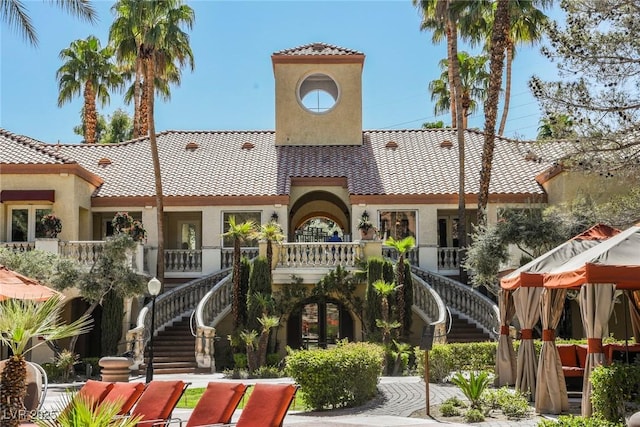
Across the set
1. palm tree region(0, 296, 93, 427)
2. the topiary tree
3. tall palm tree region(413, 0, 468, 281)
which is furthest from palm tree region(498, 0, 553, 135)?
palm tree region(0, 296, 93, 427)

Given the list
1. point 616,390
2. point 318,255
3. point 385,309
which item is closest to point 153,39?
point 318,255

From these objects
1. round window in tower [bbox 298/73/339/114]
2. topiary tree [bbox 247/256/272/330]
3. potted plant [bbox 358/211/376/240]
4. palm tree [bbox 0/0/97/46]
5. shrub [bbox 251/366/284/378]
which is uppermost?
round window in tower [bbox 298/73/339/114]

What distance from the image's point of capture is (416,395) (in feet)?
53.5

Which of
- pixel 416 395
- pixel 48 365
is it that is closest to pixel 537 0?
pixel 416 395

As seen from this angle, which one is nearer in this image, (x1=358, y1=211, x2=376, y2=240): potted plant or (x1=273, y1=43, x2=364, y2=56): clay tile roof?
(x1=358, y1=211, x2=376, y2=240): potted plant

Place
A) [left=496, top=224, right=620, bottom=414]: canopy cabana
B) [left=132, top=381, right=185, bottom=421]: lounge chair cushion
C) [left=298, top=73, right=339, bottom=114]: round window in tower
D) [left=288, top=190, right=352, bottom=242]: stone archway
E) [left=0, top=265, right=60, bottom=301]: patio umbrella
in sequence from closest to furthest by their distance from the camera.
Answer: [left=132, top=381, right=185, bottom=421]: lounge chair cushion < [left=0, top=265, right=60, bottom=301]: patio umbrella < [left=496, top=224, right=620, bottom=414]: canopy cabana < [left=288, top=190, right=352, bottom=242]: stone archway < [left=298, top=73, right=339, bottom=114]: round window in tower

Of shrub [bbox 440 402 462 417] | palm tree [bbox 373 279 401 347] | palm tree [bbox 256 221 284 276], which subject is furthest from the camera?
palm tree [bbox 256 221 284 276]

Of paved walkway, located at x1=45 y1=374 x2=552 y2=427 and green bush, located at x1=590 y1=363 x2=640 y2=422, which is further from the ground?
green bush, located at x1=590 y1=363 x2=640 y2=422

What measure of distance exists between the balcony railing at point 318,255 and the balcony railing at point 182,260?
5.53 metres

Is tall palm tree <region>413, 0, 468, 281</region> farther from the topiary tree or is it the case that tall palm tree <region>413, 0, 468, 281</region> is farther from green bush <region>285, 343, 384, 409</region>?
green bush <region>285, 343, 384, 409</region>

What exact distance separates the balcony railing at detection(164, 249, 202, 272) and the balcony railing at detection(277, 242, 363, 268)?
18.1 feet

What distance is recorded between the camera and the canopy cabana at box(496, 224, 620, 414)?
13430 millimetres

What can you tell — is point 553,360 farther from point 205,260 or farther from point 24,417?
point 205,260

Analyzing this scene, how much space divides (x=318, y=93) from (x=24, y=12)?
63.6ft
